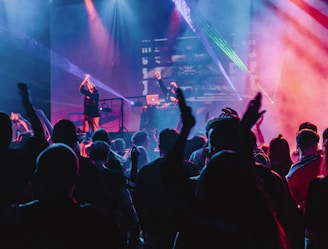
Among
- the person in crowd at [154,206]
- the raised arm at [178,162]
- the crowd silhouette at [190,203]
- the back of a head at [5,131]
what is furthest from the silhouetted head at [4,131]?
the raised arm at [178,162]

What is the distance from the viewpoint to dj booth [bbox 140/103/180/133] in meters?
12.1

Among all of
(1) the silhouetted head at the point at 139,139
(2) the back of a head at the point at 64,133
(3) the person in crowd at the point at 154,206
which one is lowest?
(3) the person in crowd at the point at 154,206

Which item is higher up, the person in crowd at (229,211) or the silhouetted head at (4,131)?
the silhouetted head at (4,131)

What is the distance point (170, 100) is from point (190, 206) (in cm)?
1124

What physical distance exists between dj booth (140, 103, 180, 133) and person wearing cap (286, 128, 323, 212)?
8.70 metres

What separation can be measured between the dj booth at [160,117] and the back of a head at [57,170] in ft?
33.5

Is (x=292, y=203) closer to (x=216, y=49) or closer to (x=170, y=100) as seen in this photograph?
(x=170, y=100)

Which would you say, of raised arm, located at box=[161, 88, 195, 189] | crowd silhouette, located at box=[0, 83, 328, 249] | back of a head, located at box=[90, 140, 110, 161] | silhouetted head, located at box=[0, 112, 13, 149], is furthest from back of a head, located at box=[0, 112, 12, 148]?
raised arm, located at box=[161, 88, 195, 189]

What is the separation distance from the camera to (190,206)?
5.65ft

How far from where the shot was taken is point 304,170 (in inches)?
128

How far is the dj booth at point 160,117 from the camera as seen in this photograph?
12.1 m

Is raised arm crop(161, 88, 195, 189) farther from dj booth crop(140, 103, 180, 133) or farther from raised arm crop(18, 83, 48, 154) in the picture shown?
dj booth crop(140, 103, 180, 133)

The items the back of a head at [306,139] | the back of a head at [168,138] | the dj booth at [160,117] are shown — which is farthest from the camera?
the dj booth at [160,117]

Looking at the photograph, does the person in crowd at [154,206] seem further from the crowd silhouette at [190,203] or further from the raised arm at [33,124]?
the crowd silhouette at [190,203]
